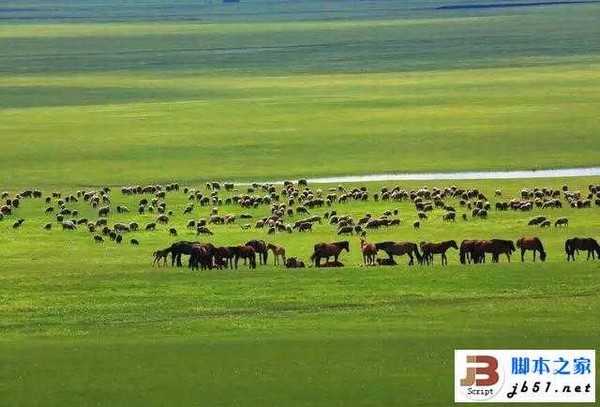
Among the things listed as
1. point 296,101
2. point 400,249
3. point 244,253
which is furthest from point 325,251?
point 296,101

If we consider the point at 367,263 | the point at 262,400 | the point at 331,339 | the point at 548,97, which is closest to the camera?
the point at 262,400

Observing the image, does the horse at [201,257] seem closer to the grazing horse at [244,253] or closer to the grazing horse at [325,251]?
the grazing horse at [244,253]

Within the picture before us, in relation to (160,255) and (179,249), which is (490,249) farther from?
(160,255)

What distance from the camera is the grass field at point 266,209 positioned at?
21.3m

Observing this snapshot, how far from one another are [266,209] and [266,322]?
13.0 m

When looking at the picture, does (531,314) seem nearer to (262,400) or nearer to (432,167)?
(262,400)

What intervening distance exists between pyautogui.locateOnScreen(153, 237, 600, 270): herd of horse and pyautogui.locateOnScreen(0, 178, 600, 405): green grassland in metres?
0.36

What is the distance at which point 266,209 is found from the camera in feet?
122

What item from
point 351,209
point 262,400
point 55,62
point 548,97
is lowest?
point 262,400

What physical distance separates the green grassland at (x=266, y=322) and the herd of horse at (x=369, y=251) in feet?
1.18

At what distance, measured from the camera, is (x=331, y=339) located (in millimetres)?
22922

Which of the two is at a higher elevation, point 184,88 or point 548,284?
point 184,88

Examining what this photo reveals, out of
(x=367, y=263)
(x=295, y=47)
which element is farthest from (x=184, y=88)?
(x=367, y=263)

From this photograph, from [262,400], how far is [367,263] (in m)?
10.3
